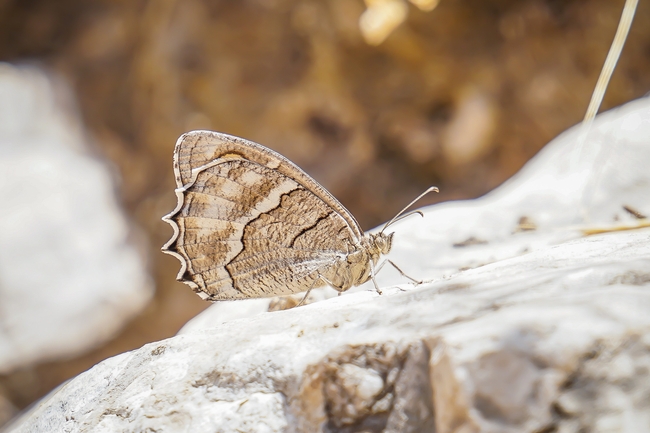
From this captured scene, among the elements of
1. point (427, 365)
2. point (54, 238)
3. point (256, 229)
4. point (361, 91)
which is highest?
point (361, 91)

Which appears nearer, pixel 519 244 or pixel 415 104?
pixel 519 244

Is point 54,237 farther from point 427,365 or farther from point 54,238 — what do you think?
point 427,365

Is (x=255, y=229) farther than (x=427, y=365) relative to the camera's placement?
Yes

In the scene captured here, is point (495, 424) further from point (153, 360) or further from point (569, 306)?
point (153, 360)

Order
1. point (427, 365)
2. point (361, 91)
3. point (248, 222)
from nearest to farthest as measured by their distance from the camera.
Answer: point (427, 365) < point (248, 222) < point (361, 91)

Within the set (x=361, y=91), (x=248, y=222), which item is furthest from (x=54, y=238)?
(x=248, y=222)

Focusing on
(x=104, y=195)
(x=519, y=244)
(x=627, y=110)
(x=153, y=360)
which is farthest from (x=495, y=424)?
(x=104, y=195)

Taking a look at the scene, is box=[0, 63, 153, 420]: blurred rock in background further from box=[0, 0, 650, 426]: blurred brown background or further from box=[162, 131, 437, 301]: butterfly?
box=[162, 131, 437, 301]: butterfly

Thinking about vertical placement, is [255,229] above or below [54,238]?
below
